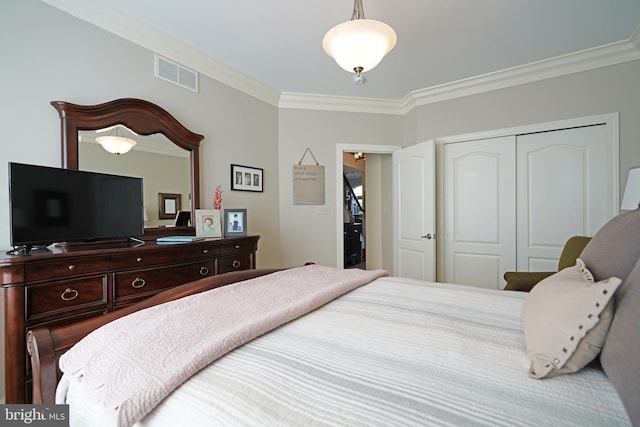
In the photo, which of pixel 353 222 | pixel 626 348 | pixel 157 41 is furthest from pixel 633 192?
Result: pixel 353 222

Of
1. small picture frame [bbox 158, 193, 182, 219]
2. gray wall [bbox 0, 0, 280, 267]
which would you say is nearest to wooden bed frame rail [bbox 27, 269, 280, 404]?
gray wall [bbox 0, 0, 280, 267]

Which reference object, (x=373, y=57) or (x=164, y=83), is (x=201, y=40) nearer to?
(x=164, y=83)

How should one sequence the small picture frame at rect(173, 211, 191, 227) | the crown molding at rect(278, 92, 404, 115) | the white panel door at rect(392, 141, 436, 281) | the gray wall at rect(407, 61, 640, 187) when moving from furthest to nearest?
1. the crown molding at rect(278, 92, 404, 115)
2. the white panel door at rect(392, 141, 436, 281)
3. the gray wall at rect(407, 61, 640, 187)
4. the small picture frame at rect(173, 211, 191, 227)

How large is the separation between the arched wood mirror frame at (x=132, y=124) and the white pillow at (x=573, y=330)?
2.40 meters

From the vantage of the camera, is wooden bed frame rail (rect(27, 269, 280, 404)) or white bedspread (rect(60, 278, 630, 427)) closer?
white bedspread (rect(60, 278, 630, 427))

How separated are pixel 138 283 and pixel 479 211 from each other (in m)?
3.27

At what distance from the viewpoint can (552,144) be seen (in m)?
2.94

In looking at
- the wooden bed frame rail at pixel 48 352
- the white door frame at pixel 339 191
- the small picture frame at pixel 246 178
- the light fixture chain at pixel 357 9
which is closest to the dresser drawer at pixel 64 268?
the wooden bed frame rail at pixel 48 352

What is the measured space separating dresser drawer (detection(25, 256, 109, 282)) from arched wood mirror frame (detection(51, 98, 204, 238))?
0.59 metres

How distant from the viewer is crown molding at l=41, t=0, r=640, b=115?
2090mm

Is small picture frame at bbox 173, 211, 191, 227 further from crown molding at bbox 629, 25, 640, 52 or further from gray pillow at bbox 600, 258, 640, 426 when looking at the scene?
crown molding at bbox 629, 25, 640, 52

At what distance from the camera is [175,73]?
8.26 feet

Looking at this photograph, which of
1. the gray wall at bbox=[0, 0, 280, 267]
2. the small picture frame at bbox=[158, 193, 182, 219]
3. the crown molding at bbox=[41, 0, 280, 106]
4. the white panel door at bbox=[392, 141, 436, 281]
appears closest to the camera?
the gray wall at bbox=[0, 0, 280, 267]

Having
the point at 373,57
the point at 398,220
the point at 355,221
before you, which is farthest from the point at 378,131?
the point at 355,221
